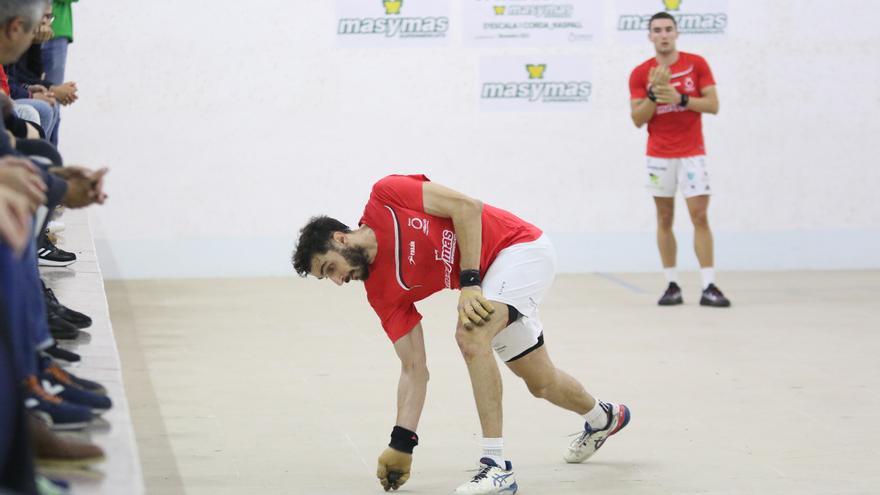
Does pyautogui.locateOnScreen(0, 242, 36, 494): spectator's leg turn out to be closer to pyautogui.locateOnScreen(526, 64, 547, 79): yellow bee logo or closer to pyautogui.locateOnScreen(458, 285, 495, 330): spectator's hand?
pyautogui.locateOnScreen(458, 285, 495, 330): spectator's hand

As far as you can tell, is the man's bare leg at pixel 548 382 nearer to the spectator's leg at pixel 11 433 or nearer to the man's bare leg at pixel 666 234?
the spectator's leg at pixel 11 433

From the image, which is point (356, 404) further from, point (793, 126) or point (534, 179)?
point (793, 126)

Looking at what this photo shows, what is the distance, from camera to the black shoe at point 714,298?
8.28m

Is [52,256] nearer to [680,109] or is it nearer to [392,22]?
[680,109]

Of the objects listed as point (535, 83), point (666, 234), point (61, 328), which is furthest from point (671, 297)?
point (61, 328)

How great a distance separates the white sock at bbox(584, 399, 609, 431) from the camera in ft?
14.8

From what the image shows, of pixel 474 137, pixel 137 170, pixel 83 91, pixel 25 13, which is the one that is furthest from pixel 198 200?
pixel 25 13

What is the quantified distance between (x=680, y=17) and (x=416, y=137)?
2.17 metres

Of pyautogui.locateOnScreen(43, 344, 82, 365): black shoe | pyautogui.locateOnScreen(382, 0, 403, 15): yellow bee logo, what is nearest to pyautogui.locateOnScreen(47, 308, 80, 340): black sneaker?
pyautogui.locateOnScreen(43, 344, 82, 365): black shoe

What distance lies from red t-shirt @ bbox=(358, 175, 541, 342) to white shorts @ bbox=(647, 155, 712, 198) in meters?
4.31

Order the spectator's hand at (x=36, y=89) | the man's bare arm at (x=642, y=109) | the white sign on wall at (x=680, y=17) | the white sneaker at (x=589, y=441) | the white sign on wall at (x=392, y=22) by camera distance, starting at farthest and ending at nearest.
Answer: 1. the white sign on wall at (x=680, y=17)
2. the white sign on wall at (x=392, y=22)
3. the man's bare arm at (x=642, y=109)
4. the spectator's hand at (x=36, y=89)
5. the white sneaker at (x=589, y=441)

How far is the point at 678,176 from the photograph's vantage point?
329 inches

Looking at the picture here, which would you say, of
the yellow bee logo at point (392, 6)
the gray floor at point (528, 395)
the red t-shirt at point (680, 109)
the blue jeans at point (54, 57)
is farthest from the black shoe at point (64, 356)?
the yellow bee logo at point (392, 6)

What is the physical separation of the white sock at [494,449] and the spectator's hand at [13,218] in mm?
2013
